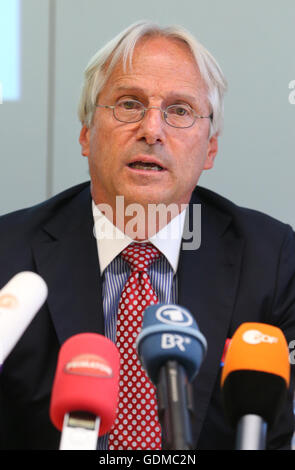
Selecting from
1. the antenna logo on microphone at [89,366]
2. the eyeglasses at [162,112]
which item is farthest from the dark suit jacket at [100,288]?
the antenna logo on microphone at [89,366]

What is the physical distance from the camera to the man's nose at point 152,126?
142 cm

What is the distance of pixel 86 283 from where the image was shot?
4.70ft

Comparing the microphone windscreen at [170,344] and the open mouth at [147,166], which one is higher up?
the open mouth at [147,166]

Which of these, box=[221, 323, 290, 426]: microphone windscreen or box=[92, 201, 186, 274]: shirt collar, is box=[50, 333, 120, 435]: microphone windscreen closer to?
box=[221, 323, 290, 426]: microphone windscreen

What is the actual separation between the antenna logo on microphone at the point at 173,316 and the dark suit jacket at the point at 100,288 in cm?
56

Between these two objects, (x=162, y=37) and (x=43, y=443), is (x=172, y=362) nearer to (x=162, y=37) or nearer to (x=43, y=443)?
(x=43, y=443)

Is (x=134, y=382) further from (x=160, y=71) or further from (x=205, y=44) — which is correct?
(x=205, y=44)

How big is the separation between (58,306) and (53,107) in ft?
2.61

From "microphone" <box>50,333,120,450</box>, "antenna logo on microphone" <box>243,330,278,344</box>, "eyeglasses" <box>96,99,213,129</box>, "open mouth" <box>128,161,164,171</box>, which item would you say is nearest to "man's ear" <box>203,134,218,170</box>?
Result: "eyeglasses" <box>96,99,213,129</box>

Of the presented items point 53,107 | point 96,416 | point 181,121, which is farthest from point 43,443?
point 53,107

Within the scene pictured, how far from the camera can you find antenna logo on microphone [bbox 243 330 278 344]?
83 centimetres

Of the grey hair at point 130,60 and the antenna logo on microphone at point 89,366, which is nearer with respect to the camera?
the antenna logo on microphone at point 89,366

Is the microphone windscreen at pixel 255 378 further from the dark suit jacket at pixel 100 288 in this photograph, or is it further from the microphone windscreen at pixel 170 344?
the dark suit jacket at pixel 100 288

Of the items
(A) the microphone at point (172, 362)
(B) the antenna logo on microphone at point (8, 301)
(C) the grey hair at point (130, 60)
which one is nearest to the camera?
(A) the microphone at point (172, 362)
